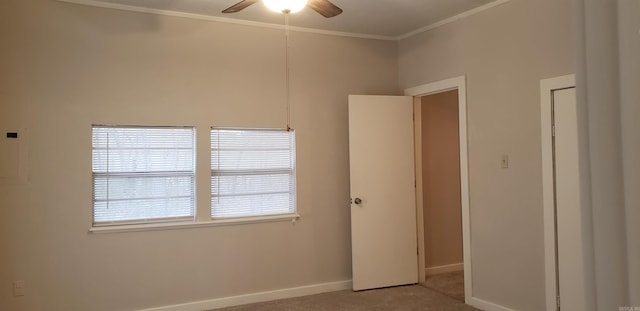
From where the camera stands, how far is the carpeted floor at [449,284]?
15.0 feet

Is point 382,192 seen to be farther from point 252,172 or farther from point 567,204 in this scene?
point 567,204

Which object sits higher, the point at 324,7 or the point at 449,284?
the point at 324,7

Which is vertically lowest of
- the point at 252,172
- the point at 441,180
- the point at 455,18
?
the point at 441,180

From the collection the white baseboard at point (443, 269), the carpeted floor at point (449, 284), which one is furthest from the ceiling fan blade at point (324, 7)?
the white baseboard at point (443, 269)

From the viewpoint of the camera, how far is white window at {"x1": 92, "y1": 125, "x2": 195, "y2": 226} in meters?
3.82

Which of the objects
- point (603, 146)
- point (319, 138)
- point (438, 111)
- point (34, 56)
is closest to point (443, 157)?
point (438, 111)

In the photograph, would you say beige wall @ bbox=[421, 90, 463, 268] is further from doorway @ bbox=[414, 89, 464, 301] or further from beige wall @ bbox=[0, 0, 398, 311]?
beige wall @ bbox=[0, 0, 398, 311]

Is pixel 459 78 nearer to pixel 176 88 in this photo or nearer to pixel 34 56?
pixel 176 88

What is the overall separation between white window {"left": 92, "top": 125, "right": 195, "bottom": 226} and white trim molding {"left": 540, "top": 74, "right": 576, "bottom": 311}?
2940mm

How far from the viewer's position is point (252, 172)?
439cm

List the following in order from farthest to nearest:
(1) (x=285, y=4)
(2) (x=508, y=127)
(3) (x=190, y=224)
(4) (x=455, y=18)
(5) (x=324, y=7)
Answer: (4) (x=455, y=18) → (3) (x=190, y=224) → (2) (x=508, y=127) → (5) (x=324, y=7) → (1) (x=285, y=4)

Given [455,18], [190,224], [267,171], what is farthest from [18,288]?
[455,18]

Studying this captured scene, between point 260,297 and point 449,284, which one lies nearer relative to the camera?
point 260,297

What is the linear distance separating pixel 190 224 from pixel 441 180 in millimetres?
2942
